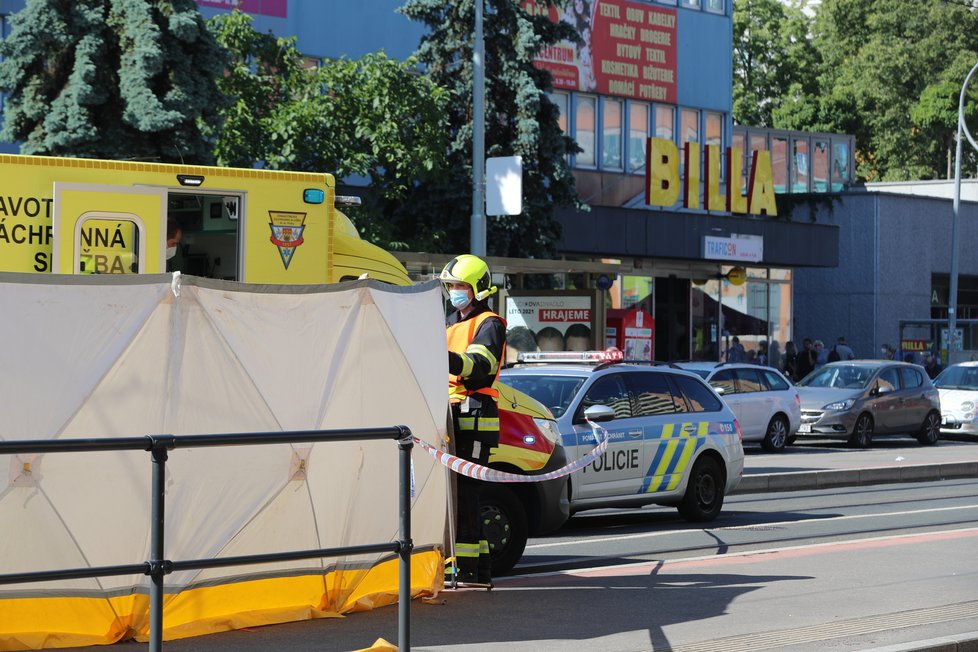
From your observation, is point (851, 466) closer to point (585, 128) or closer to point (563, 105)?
point (563, 105)

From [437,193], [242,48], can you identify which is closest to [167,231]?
[242,48]

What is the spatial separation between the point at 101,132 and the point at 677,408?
10.5 metres

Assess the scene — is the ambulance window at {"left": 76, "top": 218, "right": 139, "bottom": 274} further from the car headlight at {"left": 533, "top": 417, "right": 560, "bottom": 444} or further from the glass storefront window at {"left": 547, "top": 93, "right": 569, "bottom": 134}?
the glass storefront window at {"left": 547, "top": 93, "right": 569, "bottom": 134}

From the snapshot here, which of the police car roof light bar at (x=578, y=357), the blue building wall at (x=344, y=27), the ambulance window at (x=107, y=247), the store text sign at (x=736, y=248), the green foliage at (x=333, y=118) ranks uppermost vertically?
the blue building wall at (x=344, y=27)

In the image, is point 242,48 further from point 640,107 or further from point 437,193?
point 640,107

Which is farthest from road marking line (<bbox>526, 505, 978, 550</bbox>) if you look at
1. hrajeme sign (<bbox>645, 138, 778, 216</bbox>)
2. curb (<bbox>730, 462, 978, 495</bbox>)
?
hrajeme sign (<bbox>645, 138, 778, 216</bbox>)

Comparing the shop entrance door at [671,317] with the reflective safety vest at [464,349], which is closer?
the reflective safety vest at [464,349]

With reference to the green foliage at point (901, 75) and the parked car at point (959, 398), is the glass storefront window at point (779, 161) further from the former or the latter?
the green foliage at point (901, 75)

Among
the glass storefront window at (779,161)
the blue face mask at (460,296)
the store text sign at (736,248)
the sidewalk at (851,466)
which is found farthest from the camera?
the glass storefront window at (779,161)

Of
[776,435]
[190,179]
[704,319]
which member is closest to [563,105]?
[704,319]

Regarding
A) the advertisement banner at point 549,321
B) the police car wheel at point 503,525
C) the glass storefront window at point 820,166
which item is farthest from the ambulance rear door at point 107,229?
the glass storefront window at point 820,166

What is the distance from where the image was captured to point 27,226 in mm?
10117

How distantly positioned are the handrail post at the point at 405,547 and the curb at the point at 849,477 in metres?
11.4

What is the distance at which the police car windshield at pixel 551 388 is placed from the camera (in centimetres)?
1293
